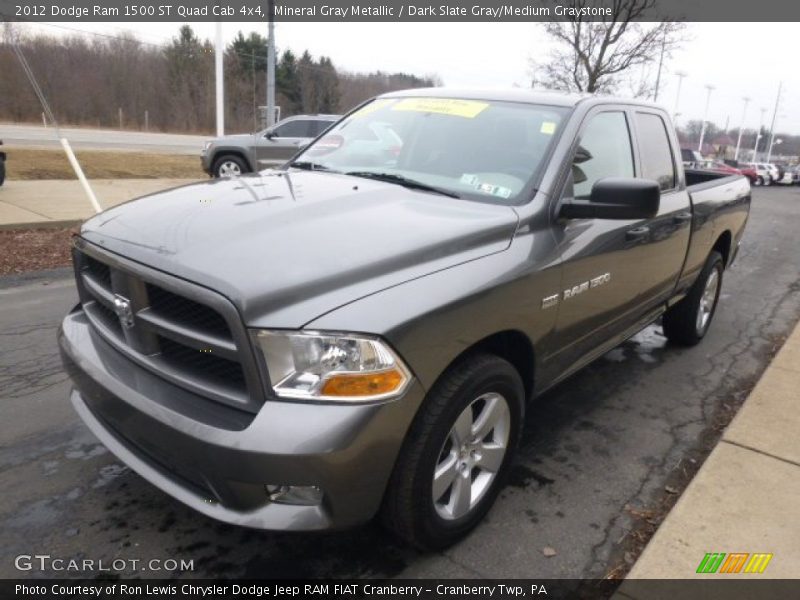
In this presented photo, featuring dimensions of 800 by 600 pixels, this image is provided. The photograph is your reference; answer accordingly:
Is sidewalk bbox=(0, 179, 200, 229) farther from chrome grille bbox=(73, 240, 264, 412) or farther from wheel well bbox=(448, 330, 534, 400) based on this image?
wheel well bbox=(448, 330, 534, 400)

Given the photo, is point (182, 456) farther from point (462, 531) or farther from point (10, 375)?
point (10, 375)

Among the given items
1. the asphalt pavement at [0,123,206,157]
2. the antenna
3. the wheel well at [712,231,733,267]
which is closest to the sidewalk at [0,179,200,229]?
the antenna

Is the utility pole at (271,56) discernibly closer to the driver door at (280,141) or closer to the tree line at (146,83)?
the driver door at (280,141)

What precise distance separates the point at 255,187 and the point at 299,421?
1.47m

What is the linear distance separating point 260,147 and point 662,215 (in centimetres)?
1100

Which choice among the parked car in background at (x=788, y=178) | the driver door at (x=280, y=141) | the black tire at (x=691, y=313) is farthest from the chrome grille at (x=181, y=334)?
the parked car in background at (x=788, y=178)

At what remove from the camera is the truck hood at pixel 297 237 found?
1963 mm

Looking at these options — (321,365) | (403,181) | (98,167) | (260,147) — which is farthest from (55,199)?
A: (321,365)

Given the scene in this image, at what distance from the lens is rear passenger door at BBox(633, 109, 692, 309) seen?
3748 millimetres

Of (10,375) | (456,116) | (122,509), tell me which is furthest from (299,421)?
(10,375)

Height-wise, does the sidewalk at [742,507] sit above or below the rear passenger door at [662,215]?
below

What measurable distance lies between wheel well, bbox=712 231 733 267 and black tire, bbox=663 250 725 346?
0.09m

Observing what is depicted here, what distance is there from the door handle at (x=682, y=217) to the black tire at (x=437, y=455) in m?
2.10

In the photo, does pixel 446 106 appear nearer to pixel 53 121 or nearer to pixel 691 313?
pixel 691 313
